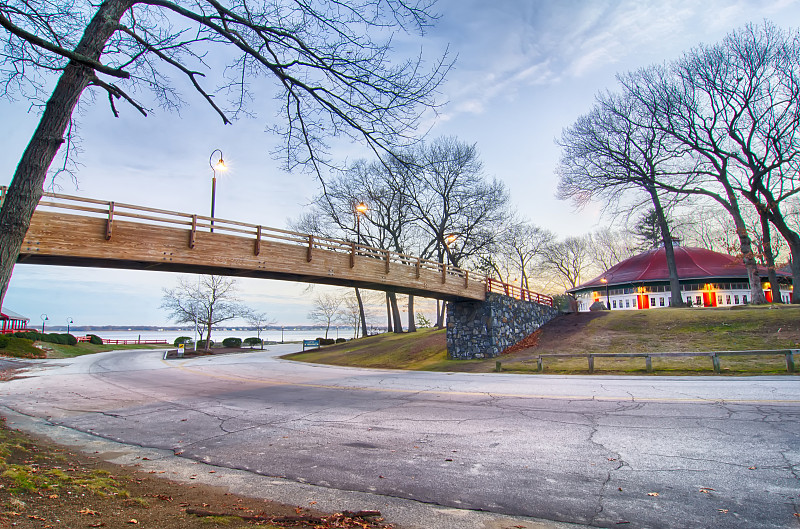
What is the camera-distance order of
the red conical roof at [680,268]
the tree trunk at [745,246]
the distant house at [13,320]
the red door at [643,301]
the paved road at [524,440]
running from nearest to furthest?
1. the paved road at [524,440]
2. the tree trunk at [745,246]
3. the red conical roof at [680,268]
4. the red door at [643,301]
5. the distant house at [13,320]

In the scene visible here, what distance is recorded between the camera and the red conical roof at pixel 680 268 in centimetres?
4281

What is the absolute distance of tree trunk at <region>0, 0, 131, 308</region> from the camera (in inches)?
201

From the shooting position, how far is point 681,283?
144 feet

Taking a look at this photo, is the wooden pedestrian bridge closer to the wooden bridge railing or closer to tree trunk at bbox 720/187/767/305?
the wooden bridge railing

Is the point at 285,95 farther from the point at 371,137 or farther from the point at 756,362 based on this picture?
the point at 756,362

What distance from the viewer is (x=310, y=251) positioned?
61.2 ft

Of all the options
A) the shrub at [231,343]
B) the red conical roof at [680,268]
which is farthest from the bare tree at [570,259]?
the shrub at [231,343]

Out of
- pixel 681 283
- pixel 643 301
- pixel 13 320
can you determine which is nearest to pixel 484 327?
pixel 643 301

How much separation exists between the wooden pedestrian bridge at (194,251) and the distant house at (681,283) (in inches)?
1252

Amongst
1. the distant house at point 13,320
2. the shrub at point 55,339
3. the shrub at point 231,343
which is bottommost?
the shrub at point 231,343

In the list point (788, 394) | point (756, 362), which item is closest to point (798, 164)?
point (756, 362)

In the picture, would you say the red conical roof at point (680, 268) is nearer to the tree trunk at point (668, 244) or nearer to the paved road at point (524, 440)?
the tree trunk at point (668, 244)

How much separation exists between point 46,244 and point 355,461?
38.8 feet

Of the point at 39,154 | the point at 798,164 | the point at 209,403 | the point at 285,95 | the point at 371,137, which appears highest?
the point at 798,164
